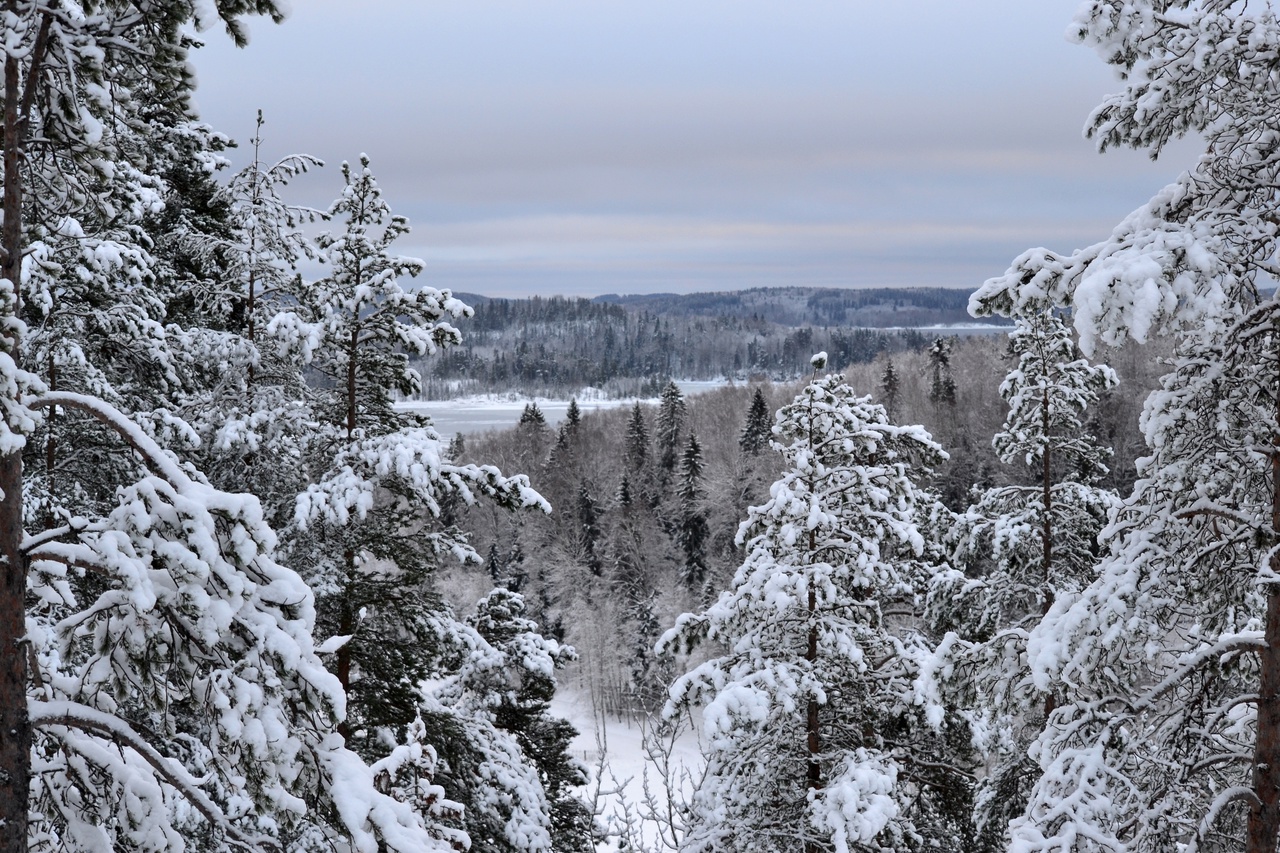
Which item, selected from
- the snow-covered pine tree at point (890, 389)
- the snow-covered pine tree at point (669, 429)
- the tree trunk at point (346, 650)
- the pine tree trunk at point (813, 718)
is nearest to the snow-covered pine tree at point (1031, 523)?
the pine tree trunk at point (813, 718)

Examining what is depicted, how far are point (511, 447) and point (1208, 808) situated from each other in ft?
278

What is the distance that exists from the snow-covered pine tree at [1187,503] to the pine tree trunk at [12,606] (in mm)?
5068

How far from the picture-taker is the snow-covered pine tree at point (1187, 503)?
5.53 metres

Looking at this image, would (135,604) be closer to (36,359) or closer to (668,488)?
(36,359)

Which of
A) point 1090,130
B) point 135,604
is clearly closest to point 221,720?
point 135,604

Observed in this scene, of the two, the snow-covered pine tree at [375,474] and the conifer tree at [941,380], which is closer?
the snow-covered pine tree at [375,474]

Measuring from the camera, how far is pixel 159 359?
9875 mm

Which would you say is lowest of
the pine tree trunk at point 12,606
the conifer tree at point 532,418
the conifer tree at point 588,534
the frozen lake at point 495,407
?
the conifer tree at point 588,534

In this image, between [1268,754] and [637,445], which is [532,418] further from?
[1268,754]

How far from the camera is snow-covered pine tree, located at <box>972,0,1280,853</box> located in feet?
18.1

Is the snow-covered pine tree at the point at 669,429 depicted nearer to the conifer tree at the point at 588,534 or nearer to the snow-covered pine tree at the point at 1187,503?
the conifer tree at the point at 588,534

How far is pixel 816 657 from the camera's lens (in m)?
10.1

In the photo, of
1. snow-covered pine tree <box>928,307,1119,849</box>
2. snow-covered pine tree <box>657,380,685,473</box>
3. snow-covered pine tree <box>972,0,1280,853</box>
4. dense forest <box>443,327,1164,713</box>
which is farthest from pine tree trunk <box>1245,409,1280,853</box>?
snow-covered pine tree <box>657,380,685,473</box>

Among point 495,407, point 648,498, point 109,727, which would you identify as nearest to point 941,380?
point 648,498
